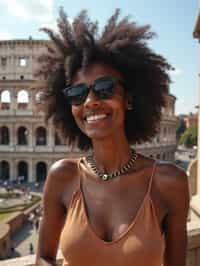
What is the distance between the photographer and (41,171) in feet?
103

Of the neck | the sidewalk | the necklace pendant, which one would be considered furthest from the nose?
the sidewalk

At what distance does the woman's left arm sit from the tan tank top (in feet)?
0.33

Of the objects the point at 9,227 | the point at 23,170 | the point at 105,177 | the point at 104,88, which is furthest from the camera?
the point at 23,170

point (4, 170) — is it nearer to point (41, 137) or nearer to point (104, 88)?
point (41, 137)

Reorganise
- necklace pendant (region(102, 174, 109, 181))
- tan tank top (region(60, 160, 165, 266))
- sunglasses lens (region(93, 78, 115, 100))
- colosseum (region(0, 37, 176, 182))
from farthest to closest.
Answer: colosseum (region(0, 37, 176, 182))
necklace pendant (region(102, 174, 109, 181))
sunglasses lens (region(93, 78, 115, 100))
tan tank top (region(60, 160, 165, 266))

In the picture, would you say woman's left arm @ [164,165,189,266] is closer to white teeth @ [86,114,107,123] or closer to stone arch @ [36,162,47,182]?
white teeth @ [86,114,107,123]

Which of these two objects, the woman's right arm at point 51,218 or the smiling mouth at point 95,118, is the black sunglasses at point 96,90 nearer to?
the smiling mouth at point 95,118

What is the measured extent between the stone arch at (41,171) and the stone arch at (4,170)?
3.07 m

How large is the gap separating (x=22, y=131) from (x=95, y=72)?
3121 centimetres

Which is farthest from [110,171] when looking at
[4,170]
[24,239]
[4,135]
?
[4,135]

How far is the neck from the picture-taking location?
1.99m

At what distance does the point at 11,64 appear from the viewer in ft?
106

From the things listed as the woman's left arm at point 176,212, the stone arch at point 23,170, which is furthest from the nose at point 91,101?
the stone arch at point 23,170

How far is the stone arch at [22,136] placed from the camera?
3173 cm
